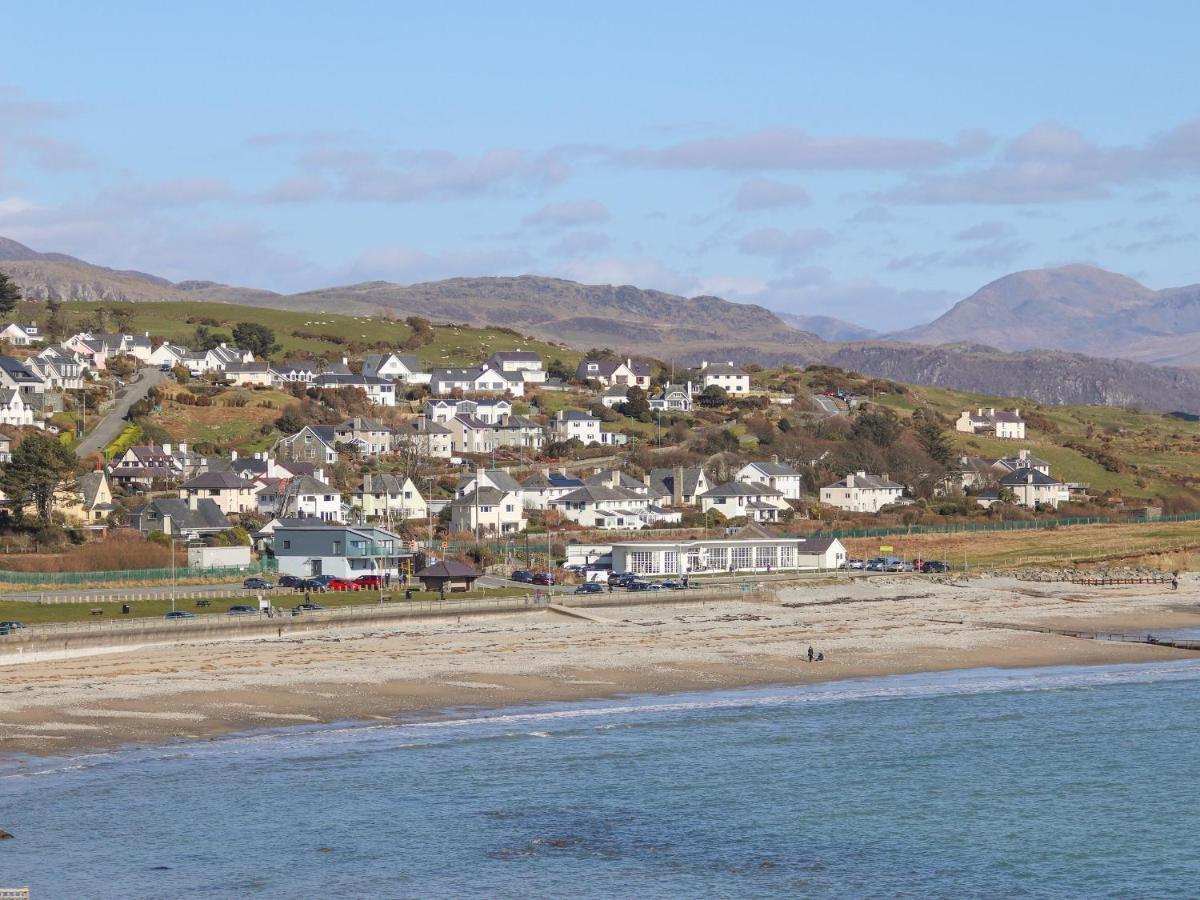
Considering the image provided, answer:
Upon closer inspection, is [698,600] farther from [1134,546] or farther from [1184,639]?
[1134,546]

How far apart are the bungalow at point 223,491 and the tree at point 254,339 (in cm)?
5536

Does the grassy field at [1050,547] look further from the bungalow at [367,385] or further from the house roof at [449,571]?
the bungalow at [367,385]

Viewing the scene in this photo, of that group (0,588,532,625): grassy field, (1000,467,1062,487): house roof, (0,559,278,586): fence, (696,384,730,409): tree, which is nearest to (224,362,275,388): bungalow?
(696,384,730,409): tree

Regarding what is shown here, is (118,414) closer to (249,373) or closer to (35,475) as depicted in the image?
(249,373)

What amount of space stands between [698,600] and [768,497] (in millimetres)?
35440

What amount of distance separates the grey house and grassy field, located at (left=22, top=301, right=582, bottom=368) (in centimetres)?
8072

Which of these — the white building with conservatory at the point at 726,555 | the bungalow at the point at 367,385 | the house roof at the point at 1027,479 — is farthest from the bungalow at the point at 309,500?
the house roof at the point at 1027,479

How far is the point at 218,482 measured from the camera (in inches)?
3836

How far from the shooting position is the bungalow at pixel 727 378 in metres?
158

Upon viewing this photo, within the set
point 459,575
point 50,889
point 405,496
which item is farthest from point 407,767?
point 405,496

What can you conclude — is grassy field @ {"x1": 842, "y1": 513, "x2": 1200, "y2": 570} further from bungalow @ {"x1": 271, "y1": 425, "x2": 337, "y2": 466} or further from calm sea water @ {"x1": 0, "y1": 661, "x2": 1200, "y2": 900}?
calm sea water @ {"x1": 0, "y1": 661, "x2": 1200, "y2": 900}

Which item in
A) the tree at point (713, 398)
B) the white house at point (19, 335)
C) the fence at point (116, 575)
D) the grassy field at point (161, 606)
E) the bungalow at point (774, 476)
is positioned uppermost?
the white house at point (19, 335)

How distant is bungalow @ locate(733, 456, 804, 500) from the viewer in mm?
114375

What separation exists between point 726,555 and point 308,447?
119 feet
